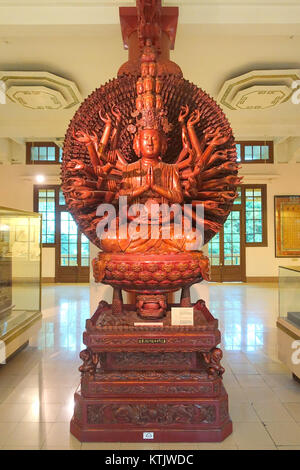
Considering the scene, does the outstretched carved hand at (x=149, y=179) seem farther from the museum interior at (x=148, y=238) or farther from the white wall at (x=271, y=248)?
the white wall at (x=271, y=248)

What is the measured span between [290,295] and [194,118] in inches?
79.5

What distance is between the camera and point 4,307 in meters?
3.59

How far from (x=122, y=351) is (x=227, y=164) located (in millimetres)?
1157

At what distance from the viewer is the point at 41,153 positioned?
31.6 feet

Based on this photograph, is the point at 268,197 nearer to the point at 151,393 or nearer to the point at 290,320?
the point at 290,320

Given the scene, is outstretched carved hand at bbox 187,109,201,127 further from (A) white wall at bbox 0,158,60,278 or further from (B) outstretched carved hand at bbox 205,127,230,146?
(A) white wall at bbox 0,158,60,278

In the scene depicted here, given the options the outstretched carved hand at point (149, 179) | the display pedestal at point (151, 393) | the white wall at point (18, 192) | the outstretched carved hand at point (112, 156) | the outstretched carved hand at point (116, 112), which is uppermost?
the white wall at point (18, 192)

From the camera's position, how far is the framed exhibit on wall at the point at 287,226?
9.61 m

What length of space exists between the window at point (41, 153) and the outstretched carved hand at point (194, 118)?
806 centimetres

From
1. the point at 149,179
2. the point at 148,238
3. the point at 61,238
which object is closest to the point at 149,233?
the point at 148,238

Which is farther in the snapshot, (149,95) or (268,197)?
(268,197)

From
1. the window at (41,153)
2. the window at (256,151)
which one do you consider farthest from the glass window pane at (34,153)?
the window at (256,151)
